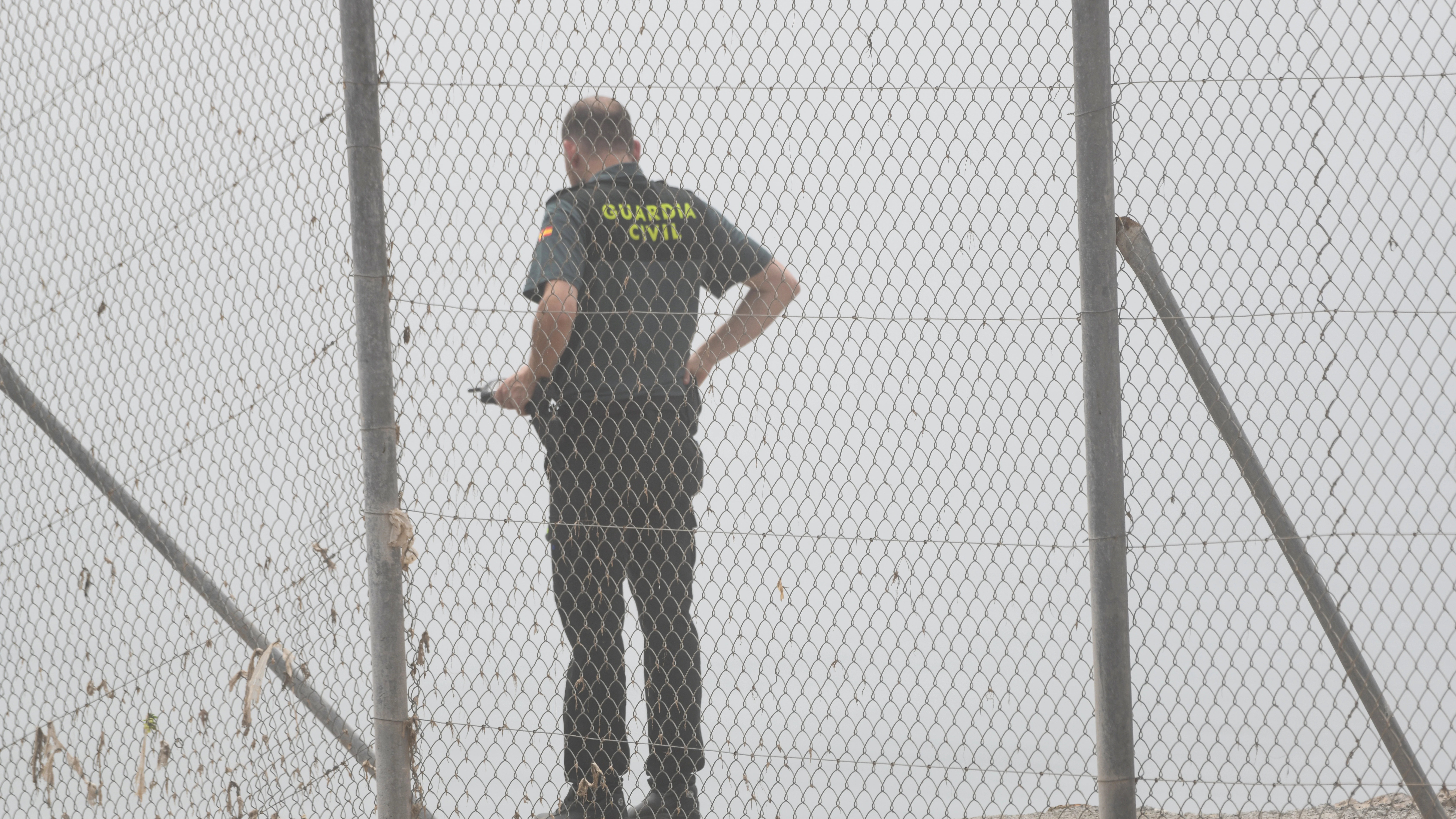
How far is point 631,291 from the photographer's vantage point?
2.31 m

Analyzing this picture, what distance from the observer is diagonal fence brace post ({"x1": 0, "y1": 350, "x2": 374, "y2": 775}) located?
90.7 inches

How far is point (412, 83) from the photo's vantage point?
2.20 metres

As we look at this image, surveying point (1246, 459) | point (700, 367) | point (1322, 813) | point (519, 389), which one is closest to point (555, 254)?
point (519, 389)

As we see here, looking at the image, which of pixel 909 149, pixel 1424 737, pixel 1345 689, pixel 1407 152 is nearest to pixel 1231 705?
pixel 1345 689

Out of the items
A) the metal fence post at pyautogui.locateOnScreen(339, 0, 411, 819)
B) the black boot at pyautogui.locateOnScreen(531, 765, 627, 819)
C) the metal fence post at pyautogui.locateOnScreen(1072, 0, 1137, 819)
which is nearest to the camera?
the metal fence post at pyautogui.locateOnScreen(1072, 0, 1137, 819)

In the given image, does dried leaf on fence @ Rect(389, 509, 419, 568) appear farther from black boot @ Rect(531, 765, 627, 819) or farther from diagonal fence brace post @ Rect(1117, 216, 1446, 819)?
diagonal fence brace post @ Rect(1117, 216, 1446, 819)

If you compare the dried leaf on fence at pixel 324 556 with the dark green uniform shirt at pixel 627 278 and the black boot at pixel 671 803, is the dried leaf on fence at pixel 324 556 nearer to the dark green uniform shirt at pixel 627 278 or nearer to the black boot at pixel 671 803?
the dark green uniform shirt at pixel 627 278

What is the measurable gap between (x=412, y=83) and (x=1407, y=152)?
6.54ft

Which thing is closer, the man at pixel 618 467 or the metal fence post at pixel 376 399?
the metal fence post at pixel 376 399

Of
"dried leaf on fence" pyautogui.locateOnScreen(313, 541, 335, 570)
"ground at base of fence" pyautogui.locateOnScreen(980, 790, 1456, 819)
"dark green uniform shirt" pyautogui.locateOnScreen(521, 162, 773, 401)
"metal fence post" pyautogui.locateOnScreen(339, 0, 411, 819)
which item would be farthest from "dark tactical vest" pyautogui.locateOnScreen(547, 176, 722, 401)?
"ground at base of fence" pyautogui.locateOnScreen(980, 790, 1456, 819)

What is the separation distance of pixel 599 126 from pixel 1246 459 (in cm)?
149

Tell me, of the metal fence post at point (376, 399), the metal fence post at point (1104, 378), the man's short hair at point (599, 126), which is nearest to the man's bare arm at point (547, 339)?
the metal fence post at point (376, 399)

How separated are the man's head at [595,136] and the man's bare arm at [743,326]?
1.31 feet

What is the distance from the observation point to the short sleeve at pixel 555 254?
7.16ft
